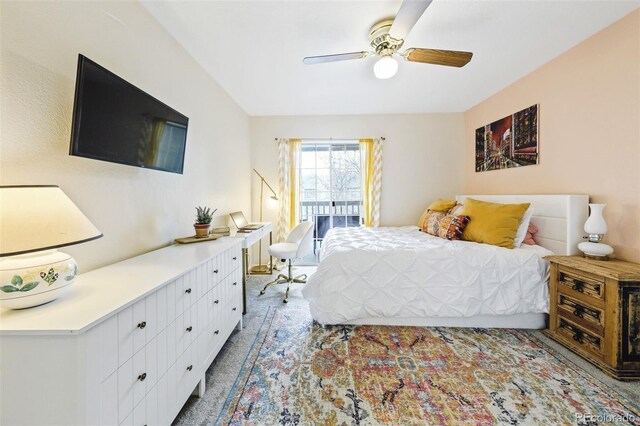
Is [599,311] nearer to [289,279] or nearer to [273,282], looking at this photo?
[289,279]

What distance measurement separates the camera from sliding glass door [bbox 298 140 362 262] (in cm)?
402

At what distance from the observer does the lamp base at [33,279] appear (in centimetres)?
76

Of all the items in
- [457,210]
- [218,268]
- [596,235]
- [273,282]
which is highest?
[457,210]

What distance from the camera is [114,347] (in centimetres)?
83

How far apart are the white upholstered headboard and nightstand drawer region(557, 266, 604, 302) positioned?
0.34m

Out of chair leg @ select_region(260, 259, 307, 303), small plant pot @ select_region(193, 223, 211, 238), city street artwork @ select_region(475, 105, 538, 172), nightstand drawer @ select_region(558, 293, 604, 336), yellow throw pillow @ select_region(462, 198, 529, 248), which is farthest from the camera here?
chair leg @ select_region(260, 259, 307, 303)

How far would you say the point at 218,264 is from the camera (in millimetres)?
1680

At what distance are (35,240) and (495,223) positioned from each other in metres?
3.14

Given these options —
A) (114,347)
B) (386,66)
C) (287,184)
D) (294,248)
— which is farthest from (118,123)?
(287,184)

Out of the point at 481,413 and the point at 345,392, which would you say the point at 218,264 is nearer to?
the point at 345,392

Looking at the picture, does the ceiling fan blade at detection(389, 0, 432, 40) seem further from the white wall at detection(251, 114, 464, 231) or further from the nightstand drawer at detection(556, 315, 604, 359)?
the nightstand drawer at detection(556, 315, 604, 359)

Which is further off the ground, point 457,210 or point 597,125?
point 597,125

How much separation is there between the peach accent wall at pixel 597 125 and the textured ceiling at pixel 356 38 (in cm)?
16

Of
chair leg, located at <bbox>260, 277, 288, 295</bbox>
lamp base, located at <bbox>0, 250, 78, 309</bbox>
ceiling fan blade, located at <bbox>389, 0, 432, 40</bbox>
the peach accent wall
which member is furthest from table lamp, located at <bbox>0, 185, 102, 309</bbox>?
the peach accent wall
